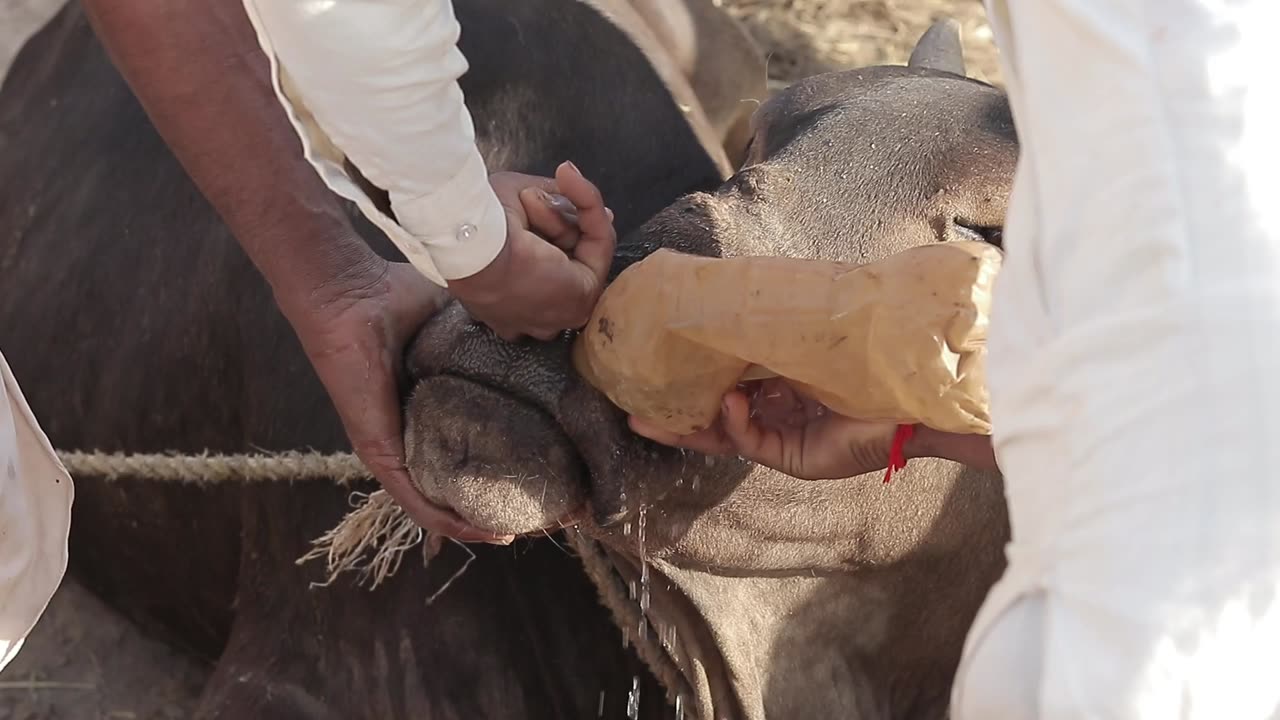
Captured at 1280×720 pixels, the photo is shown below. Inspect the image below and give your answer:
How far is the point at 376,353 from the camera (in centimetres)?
144

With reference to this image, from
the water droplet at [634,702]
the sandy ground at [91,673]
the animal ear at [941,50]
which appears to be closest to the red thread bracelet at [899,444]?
the water droplet at [634,702]

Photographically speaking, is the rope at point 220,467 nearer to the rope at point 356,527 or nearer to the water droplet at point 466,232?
the rope at point 356,527

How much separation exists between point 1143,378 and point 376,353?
922 millimetres

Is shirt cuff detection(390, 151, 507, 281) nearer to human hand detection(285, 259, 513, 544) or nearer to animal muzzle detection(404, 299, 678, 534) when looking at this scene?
animal muzzle detection(404, 299, 678, 534)

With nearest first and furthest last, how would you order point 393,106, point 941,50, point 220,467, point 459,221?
point 393,106 < point 459,221 < point 220,467 < point 941,50

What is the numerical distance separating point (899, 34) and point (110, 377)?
233 centimetres

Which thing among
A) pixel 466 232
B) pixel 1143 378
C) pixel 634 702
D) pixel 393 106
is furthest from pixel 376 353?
pixel 1143 378

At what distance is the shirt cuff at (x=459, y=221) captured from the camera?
1088 mm

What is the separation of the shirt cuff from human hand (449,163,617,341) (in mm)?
33

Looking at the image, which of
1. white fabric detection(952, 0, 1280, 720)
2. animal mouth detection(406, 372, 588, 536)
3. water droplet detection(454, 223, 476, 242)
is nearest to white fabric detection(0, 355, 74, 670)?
animal mouth detection(406, 372, 588, 536)

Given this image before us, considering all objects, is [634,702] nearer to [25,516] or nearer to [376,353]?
[376,353]

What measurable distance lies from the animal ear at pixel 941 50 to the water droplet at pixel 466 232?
1.37 metres

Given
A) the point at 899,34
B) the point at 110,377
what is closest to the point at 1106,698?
the point at 110,377

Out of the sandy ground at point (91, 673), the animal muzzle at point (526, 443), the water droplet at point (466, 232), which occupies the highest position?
the water droplet at point (466, 232)
